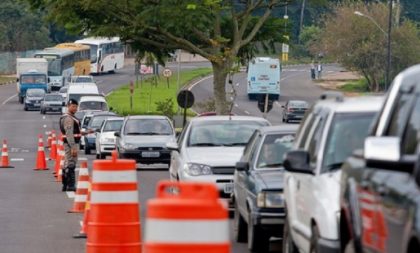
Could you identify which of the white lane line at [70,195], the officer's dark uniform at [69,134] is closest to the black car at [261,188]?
the officer's dark uniform at [69,134]

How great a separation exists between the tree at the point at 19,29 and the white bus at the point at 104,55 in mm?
9965

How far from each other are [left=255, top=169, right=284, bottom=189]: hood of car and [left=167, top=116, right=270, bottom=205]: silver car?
3750 millimetres

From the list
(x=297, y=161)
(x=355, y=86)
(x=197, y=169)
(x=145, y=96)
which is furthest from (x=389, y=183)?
(x=355, y=86)

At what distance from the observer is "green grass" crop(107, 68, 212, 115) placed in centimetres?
7943

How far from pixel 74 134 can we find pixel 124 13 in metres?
25.9

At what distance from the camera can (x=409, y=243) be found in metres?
7.22

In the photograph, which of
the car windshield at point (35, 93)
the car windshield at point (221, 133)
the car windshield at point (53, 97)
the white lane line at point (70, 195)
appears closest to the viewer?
the car windshield at point (221, 133)

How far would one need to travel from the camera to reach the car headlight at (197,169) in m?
20.4

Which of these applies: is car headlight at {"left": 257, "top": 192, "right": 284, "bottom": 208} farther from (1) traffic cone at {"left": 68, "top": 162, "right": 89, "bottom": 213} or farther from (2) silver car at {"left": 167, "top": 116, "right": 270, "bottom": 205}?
(1) traffic cone at {"left": 68, "top": 162, "right": 89, "bottom": 213}

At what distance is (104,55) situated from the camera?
125 m

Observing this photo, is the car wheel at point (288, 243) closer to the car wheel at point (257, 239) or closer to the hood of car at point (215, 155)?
the car wheel at point (257, 239)

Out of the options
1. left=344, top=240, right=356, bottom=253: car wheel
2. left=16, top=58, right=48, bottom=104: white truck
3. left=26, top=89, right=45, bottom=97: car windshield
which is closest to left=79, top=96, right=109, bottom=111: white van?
left=26, top=89, right=45, bottom=97: car windshield

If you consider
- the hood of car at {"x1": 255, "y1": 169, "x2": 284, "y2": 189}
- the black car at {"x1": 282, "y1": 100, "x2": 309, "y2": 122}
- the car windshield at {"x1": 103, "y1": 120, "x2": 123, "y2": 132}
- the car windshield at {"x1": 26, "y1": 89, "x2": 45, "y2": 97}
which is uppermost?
→ the hood of car at {"x1": 255, "y1": 169, "x2": 284, "y2": 189}

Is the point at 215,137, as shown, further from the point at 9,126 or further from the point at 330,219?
the point at 9,126
